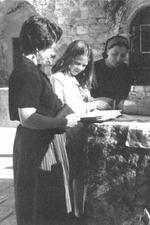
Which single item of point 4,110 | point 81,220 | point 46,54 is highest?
point 46,54

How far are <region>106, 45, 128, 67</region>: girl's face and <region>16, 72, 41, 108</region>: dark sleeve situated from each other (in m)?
2.10

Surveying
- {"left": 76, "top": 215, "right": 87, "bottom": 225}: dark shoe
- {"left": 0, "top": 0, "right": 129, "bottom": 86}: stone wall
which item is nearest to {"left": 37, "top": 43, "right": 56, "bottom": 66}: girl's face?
{"left": 76, "top": 215, "right": 87, "bottom": 225}: dark shoe

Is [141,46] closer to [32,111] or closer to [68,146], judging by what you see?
[68,146]

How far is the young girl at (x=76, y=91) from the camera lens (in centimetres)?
303

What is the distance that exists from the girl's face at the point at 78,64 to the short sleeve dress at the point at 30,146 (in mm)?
616

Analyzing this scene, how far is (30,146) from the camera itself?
272cm

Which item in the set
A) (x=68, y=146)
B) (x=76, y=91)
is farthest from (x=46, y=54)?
(x=76, y=91)

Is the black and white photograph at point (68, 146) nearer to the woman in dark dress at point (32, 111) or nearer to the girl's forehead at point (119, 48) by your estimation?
the woman in dark dress at point (32, 111)

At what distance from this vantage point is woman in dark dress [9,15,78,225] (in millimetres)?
2547

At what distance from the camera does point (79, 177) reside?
3037 mm

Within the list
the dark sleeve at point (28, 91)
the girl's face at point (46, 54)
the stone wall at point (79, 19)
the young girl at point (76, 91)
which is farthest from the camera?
the stone wall at point (79, 19)

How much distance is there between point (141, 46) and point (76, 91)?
519cm

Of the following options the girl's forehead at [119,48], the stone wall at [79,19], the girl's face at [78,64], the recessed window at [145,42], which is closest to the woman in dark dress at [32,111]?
the girl's face at [78,64]

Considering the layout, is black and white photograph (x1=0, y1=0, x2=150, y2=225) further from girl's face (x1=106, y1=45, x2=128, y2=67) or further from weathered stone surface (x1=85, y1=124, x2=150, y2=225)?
girl's face (x1=106, y1=45, x2=128, y2=67)
